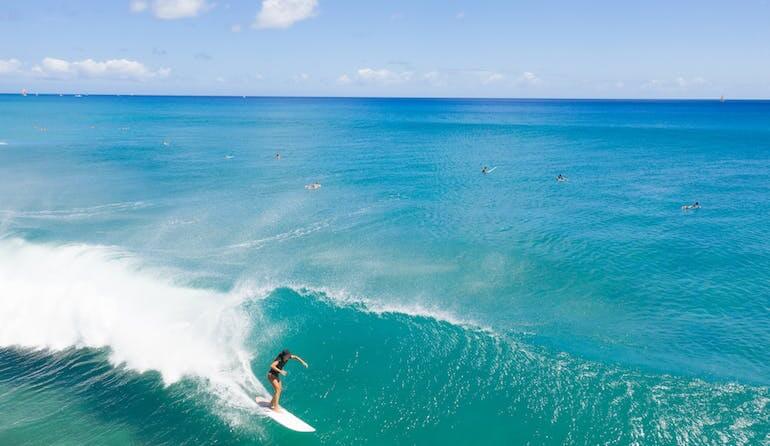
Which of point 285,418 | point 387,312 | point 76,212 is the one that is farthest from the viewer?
point 76,212

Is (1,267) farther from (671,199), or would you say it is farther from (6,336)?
(671,199)

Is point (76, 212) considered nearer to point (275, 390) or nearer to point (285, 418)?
point (275, 390)

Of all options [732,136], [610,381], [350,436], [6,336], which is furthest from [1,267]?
[732,136]

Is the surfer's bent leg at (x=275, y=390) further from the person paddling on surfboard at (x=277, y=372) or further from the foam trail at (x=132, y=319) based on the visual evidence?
the foam trail at (x=132, y=319)

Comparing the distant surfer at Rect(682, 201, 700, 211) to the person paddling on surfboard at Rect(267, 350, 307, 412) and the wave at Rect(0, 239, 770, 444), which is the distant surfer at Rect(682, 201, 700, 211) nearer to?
the wave at Rect(0, 239, 770, 444)

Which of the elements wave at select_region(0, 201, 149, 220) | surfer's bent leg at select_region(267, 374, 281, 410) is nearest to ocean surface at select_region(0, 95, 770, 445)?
wave at select_region(0, 201, 149, 220)

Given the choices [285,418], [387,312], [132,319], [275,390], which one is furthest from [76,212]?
[285,418]
